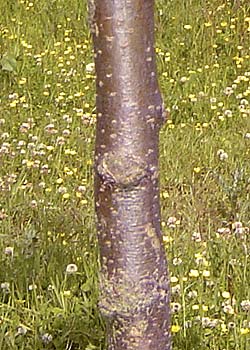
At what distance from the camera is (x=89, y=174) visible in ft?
14.0

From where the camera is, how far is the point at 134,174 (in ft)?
5.98

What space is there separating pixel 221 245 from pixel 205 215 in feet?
1.55

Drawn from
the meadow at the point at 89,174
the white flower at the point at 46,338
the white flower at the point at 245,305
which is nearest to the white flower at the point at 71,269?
the meadow at the point at 89,174

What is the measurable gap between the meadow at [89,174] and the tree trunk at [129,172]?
92 cm

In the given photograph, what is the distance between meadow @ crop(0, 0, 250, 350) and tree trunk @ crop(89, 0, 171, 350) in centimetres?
92

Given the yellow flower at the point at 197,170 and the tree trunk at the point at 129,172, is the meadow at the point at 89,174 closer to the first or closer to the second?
the yellow flower at the point at 197,170

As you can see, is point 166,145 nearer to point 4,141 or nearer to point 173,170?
point 173,170

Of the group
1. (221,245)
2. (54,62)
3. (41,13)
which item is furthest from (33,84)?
(221,245)

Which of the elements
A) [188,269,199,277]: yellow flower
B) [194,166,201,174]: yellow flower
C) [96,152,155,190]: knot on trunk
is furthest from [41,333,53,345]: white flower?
[194,166,201,174]: yellow flower

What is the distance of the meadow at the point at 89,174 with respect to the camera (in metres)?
3.02

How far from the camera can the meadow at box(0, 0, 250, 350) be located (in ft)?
9.91

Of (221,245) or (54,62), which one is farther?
(54,62)

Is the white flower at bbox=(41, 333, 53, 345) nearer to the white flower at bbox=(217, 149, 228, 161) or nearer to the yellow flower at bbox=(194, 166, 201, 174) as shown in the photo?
the yellow flower at bbox=(194, 166, 201, 174)

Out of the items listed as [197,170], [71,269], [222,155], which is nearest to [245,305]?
[71,269]
